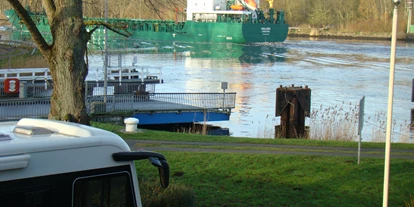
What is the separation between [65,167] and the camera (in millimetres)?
4949

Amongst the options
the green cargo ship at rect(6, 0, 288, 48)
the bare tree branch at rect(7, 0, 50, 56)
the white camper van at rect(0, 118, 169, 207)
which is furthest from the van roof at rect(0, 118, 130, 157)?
the green cargo ship at rect(6, 0, 288, 48)

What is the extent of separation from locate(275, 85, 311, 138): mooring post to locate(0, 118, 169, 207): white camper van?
2155 cm

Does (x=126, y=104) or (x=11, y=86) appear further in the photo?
(x=11, y=86)

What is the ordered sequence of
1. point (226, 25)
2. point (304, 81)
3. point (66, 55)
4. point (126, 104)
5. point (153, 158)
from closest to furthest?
point (153, 158), point (66, 55), point (126, 104), point (304, 81), point (226, 25)

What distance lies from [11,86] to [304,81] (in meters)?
26.4

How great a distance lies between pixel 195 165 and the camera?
1281 cm

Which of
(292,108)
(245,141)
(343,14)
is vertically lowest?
(245,141)

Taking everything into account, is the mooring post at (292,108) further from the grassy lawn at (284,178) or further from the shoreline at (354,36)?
the shoreline at (354,36)

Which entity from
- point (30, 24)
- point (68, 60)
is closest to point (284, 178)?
point (68, 60)

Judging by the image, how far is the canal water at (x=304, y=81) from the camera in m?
28.6

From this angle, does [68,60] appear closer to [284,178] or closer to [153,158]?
[284,178]

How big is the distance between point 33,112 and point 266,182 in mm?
14295

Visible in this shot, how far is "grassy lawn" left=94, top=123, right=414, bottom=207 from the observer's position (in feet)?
33.7

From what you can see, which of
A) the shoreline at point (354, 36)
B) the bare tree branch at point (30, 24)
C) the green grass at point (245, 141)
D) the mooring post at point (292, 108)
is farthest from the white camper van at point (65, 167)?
the shoreline at point (354, 36)
